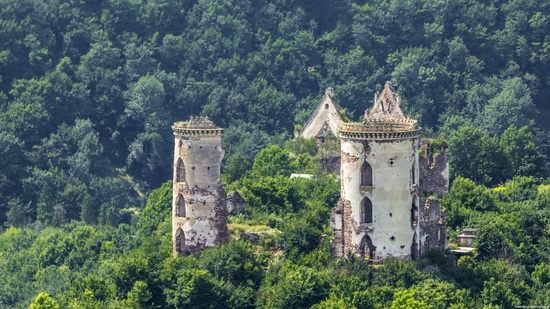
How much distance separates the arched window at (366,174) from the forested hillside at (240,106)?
5250 mm

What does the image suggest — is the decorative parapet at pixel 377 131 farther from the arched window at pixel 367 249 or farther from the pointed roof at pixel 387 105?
the pointed roof at pixel 387 105

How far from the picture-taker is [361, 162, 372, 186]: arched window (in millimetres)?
110000

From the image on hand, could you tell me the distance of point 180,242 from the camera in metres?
114

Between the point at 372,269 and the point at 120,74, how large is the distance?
6352 centimetres

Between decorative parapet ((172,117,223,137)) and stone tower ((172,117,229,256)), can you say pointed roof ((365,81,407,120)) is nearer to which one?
decorative parapet ((172,117,223,137))

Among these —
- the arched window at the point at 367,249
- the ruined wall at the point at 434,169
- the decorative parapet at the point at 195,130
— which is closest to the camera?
the arched window at the point at 367,249

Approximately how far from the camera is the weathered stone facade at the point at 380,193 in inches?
4326

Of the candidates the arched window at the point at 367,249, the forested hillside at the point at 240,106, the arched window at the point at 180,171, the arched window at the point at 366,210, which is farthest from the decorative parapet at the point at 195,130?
the arched window at the point at 367,249

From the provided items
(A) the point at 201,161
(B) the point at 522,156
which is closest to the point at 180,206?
(A) the point at 201,161

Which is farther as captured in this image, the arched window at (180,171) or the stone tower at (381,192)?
the arched window at (180,171)

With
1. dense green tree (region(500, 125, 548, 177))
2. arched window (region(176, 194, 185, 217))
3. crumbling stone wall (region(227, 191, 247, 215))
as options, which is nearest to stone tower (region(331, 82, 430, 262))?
arched window (region(176, 194, 185, 217))

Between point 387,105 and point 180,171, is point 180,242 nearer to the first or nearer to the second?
point 180,171

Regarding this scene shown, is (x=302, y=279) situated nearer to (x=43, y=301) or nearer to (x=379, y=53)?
(x=43, y=301)

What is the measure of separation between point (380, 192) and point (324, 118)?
32774 millimetres
